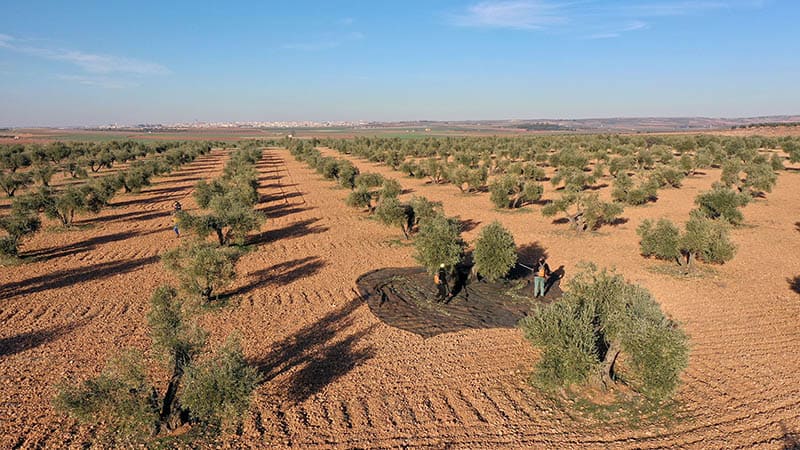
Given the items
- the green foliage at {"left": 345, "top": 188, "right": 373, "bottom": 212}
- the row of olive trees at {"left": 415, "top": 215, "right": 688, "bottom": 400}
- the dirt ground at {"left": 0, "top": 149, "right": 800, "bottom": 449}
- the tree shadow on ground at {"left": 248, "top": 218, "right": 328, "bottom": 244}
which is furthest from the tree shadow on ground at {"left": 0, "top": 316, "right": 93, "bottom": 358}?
the green foliage at {"left": 345, "top": 188, "right": 373, "bottom": 212}

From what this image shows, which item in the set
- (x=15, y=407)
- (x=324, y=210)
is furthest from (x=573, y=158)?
(x=15, y=407)

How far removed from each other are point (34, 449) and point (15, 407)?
192cm

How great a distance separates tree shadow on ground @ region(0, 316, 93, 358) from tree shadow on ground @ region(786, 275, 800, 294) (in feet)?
79.5

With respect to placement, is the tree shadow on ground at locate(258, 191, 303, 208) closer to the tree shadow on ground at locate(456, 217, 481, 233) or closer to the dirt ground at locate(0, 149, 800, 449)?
the dirt ground at locate(0, 149, 800, 449)

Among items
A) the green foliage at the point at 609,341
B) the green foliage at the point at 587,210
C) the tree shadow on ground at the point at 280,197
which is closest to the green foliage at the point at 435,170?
the tree shadow on ground at the point at 280,197

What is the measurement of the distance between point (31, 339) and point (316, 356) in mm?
8307

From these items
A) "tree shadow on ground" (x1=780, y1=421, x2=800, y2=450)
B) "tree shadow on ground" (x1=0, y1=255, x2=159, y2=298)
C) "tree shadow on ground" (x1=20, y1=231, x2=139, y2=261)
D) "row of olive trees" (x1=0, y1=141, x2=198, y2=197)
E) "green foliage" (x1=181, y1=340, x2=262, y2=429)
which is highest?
"row of olive trees" (x1=0, y1=141, x2=198, y2=197)

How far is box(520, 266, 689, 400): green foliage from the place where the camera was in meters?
8.40

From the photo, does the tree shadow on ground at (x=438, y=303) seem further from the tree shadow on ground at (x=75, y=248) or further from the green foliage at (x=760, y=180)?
the green foliage at (x=760, y=180)

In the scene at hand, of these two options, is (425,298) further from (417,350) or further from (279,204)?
(279,204)

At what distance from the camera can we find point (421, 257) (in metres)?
16.2

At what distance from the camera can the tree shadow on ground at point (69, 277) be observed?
15633mm

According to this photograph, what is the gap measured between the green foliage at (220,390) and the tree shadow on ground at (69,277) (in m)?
12.1

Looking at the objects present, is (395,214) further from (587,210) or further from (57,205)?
(57,205)
